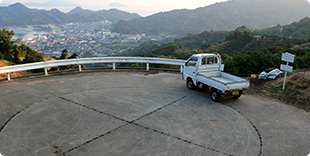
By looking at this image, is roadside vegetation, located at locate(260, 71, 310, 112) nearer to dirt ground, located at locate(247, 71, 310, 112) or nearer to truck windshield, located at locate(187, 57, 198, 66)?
dirt ground, located at locate(247, 71, 310, 112)

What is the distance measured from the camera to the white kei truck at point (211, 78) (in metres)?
8.76

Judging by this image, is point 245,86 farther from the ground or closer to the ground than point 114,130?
farther from the ground

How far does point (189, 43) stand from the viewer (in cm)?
13038

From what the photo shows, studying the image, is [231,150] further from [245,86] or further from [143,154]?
[245,86]

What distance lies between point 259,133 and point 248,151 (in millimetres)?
1232

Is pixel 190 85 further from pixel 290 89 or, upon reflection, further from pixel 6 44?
pixel 6 44

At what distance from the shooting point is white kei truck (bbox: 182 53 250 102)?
8.76 m

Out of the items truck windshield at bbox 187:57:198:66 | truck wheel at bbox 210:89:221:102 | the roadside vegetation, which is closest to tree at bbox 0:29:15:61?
truck windshield at bbox 187:57:198:66

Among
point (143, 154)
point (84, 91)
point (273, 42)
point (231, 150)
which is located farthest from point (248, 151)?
point (273, 42)

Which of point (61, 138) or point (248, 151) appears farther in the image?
point (61, 138)

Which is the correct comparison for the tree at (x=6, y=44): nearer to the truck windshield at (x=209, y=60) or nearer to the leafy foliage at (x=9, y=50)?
the leafy foliage at (x=9, y=50)

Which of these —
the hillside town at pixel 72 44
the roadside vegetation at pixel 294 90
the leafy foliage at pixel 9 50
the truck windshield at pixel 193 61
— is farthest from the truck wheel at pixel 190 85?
the hillside town at pixel 72 44

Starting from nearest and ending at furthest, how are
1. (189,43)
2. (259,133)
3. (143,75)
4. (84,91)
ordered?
1. (259,133)
2. (84,91)
3. (143,75)
4. (189,43)

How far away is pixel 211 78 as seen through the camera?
923cm
